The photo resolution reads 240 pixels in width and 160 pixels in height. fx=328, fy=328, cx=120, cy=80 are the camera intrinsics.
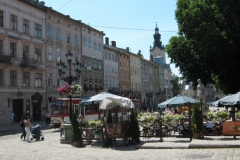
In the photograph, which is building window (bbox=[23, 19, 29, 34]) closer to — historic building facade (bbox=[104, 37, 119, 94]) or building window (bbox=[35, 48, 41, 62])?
building window (bbox=[35, 48, 41, 62])

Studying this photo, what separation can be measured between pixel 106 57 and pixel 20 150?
47.0m

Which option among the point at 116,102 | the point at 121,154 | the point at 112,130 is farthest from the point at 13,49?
the point at 121,154

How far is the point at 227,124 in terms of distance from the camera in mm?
16109

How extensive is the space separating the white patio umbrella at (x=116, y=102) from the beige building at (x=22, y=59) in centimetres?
1930

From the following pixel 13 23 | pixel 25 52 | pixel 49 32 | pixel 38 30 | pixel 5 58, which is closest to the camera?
pixel 5 58

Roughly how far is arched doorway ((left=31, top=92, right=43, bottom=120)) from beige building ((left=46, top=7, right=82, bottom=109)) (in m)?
2.04

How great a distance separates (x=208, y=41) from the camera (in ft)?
96.3

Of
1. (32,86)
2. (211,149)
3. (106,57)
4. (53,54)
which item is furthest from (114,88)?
(211,149)

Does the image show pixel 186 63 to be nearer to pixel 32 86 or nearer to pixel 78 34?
pixel 32 86

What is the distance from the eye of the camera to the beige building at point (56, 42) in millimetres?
42688

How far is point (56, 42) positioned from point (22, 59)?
809 cm

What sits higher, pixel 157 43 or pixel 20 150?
pixel 157 43

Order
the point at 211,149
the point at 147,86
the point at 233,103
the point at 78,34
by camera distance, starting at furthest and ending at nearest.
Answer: the point at 147,86 → the point at 78,34 → the point at 233,103 → the point at 211,149

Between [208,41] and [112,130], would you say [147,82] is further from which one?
[112,130]
